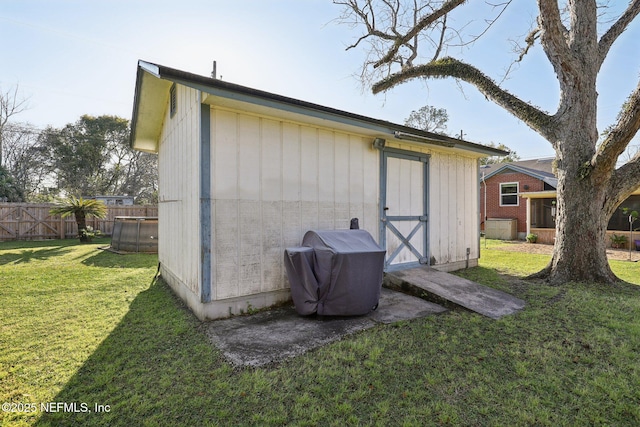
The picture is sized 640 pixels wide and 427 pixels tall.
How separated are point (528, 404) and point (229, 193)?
136 inches

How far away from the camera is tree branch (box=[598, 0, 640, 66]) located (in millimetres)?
5551

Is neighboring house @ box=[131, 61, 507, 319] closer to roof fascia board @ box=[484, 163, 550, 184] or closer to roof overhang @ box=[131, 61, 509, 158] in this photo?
roof overhang @ box=[131, 61, 509, 158]

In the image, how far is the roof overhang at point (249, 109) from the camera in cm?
323

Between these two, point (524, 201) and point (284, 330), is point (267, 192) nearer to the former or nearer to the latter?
point (284, 330)

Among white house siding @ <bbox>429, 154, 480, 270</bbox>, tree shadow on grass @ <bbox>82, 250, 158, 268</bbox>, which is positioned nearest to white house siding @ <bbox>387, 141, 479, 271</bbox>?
white house siding @ <bbox>429, 154, 480, 270</bbox>

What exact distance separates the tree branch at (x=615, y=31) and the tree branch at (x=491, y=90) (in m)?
1.40

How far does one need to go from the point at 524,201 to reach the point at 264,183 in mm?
15250

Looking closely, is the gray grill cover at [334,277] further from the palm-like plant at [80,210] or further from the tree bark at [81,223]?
the tree bark at [81,223]

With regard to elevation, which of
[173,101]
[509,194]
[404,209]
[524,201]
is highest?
[173,101]

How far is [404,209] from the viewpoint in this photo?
18.7ft

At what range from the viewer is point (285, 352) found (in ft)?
9.14

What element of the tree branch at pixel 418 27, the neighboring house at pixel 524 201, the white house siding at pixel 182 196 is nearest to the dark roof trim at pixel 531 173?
the neighboring house at pixel 524 201

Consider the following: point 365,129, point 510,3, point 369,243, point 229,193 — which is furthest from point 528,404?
point 510,3

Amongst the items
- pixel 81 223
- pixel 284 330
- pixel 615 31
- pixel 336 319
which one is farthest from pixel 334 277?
pixel 81 223
